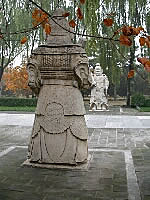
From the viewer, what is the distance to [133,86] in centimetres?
3509

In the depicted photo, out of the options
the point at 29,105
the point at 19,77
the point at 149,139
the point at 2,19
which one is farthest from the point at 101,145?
the point at 19,77

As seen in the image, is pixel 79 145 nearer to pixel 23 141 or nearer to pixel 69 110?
pixel 69 110

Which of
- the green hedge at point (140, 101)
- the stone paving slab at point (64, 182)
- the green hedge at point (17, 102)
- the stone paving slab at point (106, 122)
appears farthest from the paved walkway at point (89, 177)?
the green hedge at point (140, 101)

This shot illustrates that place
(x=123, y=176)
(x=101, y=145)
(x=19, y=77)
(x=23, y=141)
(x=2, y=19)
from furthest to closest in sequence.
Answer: (x=19, y=77) → (x=2, y=19) → (x=23, y=141) → (x=101, y=145) → (x=123, y=176)

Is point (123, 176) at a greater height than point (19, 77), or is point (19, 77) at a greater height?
point (19, 77)

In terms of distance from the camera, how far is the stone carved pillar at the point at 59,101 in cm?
464

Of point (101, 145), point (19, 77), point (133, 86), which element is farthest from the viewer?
point (133, 86)

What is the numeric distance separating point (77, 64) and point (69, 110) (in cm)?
73

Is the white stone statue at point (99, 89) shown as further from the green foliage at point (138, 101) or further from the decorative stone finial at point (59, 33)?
the decorative stone finial at point (59, 33)

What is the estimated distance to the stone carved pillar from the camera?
15.2ft

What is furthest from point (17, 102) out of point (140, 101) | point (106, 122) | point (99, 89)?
point (106, 122)

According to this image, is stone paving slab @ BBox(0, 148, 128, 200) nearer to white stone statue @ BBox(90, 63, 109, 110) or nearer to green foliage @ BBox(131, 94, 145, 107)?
white stone statue @ BBox(90, 63, 109, 110)

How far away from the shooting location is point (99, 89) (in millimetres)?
18141

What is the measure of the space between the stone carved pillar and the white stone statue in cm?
1315
